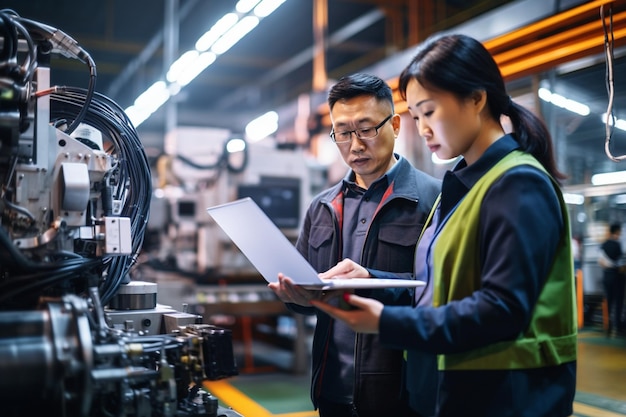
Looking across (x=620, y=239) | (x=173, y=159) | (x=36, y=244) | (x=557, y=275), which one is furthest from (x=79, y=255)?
(x=620, y=239)

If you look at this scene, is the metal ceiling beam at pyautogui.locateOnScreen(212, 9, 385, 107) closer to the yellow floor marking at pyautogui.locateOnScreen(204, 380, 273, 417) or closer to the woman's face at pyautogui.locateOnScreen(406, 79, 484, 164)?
the yellow floor marking at pyautogui.locateOnScreen(204, 380, 273, 417)

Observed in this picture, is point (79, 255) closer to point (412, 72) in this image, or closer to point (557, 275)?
point (412, 72)

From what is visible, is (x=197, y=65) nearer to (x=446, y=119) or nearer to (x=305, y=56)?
(x=305, y=56)

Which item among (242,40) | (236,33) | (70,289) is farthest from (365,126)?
(242,40)

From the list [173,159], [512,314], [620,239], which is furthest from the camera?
[620,239]

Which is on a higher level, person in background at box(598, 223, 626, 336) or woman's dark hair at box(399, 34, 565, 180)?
woman's dark hair at box(399, 34, 565, 180)

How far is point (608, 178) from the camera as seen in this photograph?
16.4 feet

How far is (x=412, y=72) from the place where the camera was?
1.37 metres

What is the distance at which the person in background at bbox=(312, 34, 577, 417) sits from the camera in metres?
1.16

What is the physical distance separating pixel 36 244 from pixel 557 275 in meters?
1.22

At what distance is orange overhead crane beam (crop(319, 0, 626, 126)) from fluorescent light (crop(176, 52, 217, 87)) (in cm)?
290

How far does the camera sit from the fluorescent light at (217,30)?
498 cm

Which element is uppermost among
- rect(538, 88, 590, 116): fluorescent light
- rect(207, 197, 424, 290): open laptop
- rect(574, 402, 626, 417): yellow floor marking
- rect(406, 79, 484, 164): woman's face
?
rect(538, 88, 590, 116): fluorescent light

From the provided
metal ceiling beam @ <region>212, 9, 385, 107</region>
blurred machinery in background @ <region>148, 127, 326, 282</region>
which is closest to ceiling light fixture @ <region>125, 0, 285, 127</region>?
blurred machinery in background @ <region>148, 127, 326, 282</region>
